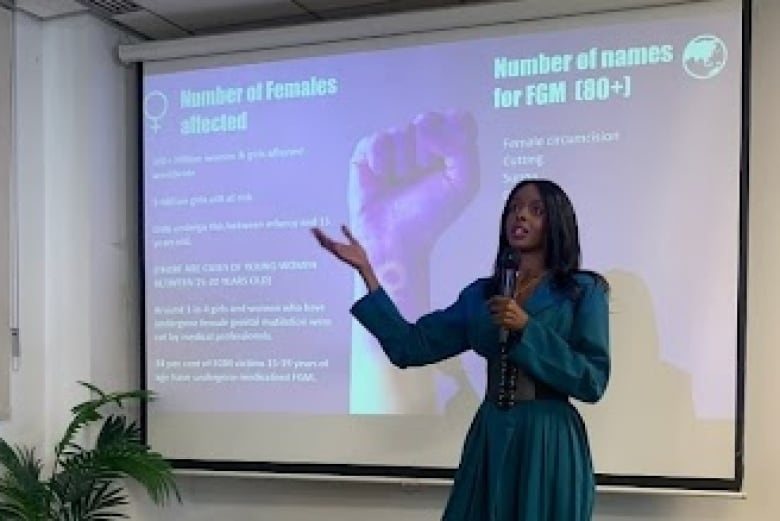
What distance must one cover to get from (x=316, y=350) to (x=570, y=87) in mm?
1289

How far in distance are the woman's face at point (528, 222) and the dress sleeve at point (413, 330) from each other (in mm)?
240

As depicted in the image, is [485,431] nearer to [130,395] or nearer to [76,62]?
[130,395]

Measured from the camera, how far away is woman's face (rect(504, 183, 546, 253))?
2.29 metres

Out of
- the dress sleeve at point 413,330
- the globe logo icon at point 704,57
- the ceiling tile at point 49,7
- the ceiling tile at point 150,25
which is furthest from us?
the ceiling tile at point 150,25

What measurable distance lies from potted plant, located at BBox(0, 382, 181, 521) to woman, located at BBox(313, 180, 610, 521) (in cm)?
136

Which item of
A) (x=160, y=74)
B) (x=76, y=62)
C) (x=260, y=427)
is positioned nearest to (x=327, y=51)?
(x=160, y=74)

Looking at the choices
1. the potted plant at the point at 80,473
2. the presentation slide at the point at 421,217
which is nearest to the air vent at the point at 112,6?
the presentation slide at the point at 421,217

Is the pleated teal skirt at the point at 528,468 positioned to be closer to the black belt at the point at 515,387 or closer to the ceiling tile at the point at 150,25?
the black belt at the point at 515,387

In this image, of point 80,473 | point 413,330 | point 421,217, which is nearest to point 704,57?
point 421,217

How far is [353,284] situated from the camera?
3438 mm

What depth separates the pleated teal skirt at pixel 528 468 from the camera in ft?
7.15

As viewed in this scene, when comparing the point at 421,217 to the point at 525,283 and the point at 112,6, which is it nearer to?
the point at 525,283

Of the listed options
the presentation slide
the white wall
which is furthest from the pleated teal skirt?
the white wall

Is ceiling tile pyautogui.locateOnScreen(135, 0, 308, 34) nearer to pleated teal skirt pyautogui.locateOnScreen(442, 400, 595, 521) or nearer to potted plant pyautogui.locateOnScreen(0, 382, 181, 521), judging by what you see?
potted plant pyautogui.locateOnScreen(0, 382, 181, 521)
